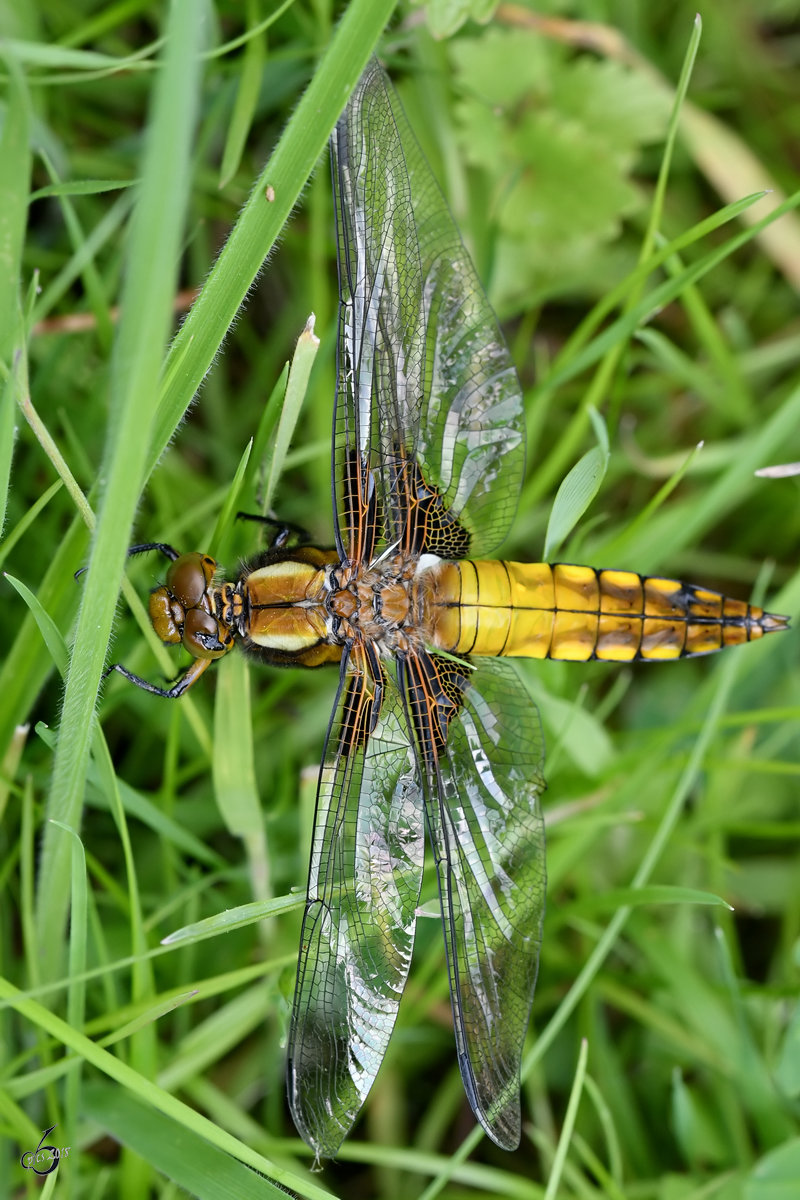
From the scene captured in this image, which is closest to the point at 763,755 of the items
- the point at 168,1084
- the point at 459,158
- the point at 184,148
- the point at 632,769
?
the point at 632,769

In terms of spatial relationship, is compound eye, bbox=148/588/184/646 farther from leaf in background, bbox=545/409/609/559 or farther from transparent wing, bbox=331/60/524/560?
leaf in background, bbox=545/409/609/559

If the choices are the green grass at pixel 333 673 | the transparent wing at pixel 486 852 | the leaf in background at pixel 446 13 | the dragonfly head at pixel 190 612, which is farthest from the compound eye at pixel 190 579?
the leaf in background at pixel 446 13

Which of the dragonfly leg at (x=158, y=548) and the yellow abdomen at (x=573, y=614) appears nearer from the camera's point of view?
the dragonfly leg at (x=158, y=548)

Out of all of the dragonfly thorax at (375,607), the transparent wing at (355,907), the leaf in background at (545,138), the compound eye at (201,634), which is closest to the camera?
the transparent wing at (355,907)

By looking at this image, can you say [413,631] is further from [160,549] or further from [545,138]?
[545,138]

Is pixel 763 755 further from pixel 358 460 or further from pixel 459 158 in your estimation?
pixel 459 158

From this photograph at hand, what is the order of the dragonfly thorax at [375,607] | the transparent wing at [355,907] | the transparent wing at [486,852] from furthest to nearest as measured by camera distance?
1. the dragonfly thorax at [375,607]
2. the transparent wing at [486,852]
3. the transparent wing at [355,907]

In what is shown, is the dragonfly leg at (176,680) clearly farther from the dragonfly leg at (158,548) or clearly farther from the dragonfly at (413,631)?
the dragonfly leg at (158,548)
